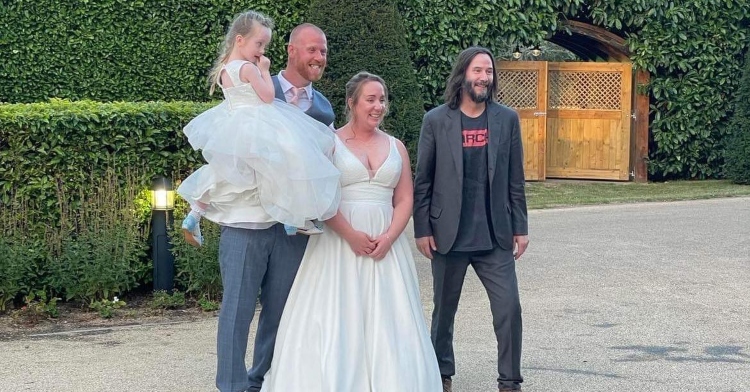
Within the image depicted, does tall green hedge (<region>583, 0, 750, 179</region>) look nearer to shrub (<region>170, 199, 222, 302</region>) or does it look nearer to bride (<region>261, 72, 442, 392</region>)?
shrub (<region>170, 199, 222, 302</region>)

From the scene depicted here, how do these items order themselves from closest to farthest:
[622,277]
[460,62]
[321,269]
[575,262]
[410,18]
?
[321,269], [460,62], [622,277], [575,262], [410,18]

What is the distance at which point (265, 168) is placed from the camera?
465cm

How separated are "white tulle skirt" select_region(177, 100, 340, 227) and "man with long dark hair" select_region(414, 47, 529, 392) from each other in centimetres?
70

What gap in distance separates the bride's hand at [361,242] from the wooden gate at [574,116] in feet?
37.9

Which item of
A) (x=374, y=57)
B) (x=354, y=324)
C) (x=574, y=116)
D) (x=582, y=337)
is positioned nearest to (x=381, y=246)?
(x=354, y=324)

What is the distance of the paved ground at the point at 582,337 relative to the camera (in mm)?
5738

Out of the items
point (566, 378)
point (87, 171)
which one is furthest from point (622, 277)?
point (87, 171)

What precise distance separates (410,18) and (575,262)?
619 cm

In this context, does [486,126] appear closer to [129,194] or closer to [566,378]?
[566,378]

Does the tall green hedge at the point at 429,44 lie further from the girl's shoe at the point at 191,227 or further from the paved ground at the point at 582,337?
the girl's shoe at the point at 191,227

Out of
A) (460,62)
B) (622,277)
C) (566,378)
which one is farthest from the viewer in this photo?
Result: (622,277)

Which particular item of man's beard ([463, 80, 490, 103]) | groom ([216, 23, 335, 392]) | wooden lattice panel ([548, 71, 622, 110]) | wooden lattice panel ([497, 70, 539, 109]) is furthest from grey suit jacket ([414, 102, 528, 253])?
wooden lattice panel ([548, 71, 622, 110])

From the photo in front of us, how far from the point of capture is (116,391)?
5508 millimetres

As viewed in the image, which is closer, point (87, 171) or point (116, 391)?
point (116, 391)
